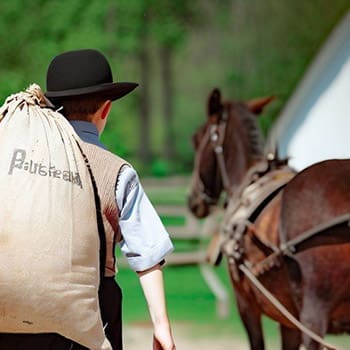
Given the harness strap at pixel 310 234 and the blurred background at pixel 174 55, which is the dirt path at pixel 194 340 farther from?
the harness strap at pixel 310 234

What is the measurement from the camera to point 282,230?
4.86 meters

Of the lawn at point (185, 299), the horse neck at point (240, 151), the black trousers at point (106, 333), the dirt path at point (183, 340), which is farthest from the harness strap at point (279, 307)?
the dirt path at point (183, 340)

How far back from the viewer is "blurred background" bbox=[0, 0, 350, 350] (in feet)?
41.3

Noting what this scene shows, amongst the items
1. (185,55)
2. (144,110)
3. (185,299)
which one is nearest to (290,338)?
(185,299)

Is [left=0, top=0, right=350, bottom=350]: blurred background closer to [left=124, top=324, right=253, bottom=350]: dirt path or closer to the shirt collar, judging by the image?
[left=124, top=324, right=253, bottom=350]: dirt path

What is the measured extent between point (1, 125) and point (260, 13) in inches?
464

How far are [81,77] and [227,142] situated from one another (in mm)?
3492

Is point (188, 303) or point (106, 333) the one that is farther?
point (188, 303)

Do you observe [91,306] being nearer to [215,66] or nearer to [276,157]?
[276,157]

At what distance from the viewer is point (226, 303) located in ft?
33.6

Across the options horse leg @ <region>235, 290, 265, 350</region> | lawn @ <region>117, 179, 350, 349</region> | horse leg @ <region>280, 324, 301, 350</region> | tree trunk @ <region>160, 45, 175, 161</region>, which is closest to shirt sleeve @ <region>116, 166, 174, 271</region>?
horse leg @ <region>235, 290, 265, 350</region>

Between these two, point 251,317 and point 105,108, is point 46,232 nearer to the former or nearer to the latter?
point 105,108

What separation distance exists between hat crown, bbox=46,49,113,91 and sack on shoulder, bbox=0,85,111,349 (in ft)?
0.55

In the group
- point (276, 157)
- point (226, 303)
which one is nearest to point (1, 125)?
point (276, 157)
